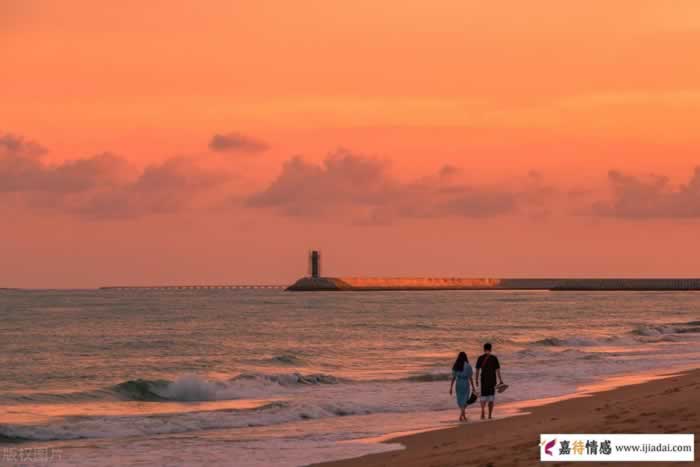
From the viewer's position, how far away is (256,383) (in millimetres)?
35906

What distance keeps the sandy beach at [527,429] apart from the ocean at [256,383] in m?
1.21

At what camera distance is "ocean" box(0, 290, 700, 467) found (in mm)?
21656

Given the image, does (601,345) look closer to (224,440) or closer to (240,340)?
(240,340)

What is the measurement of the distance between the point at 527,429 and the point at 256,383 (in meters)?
17.3

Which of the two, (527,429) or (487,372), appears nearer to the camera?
(527,429)

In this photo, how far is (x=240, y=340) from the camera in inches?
2549

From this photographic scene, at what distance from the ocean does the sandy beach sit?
121 cm
